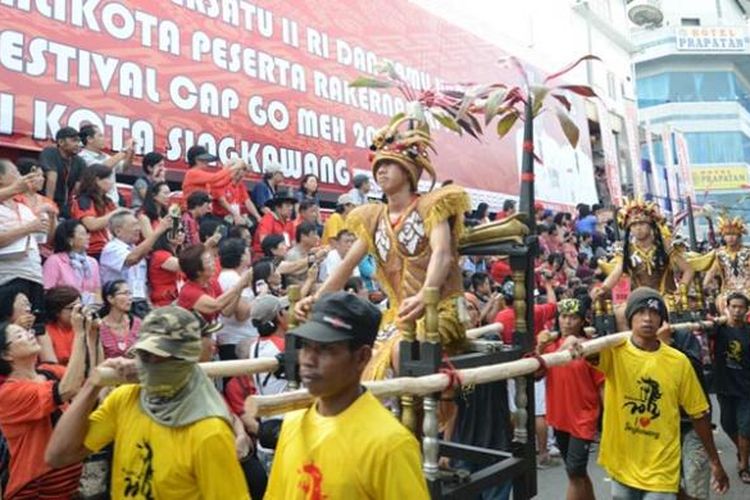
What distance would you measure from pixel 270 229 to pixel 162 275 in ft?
7.77

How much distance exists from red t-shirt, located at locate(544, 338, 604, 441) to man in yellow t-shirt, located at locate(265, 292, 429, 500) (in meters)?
3.43

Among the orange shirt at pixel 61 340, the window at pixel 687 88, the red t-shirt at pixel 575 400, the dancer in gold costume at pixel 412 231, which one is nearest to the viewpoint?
the dancer in gold costume at pixel 412 231

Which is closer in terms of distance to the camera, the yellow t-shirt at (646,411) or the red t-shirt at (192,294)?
the yellow t-shirt at (646,411)

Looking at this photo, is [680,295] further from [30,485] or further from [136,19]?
[136,19]

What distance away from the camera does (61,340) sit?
14.5 feet

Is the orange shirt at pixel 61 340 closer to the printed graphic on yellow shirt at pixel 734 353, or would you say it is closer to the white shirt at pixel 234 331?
the white shirt at pixel 234 331

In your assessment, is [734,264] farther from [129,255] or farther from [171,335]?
[171,335]

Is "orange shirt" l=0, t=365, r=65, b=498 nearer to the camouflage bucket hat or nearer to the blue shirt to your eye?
the camouflage bucket hat

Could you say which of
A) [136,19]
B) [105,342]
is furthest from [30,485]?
[136,19]

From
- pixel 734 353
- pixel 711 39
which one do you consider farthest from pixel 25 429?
pixel 711 39

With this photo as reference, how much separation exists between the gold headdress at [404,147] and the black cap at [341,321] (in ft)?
5.14

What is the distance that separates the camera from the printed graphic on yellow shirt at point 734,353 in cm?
673

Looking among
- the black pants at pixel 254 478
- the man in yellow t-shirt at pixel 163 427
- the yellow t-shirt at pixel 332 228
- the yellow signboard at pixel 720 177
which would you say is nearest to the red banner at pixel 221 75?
the yellow t-shirt at pixel 332 228

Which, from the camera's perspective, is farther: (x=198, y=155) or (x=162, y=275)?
(x=198, y=155)
